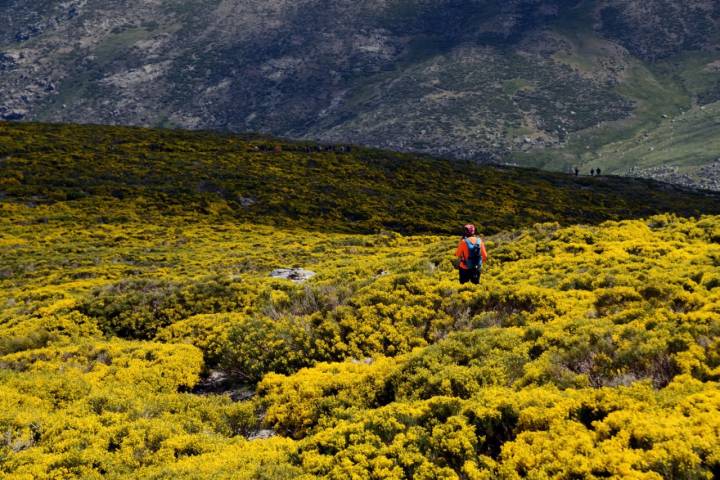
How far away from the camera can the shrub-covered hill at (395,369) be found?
6871 millimetres

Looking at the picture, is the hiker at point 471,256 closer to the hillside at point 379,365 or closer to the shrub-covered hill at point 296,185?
the hillside at point 379,365

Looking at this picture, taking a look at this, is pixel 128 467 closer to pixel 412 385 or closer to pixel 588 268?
pixel 412 385

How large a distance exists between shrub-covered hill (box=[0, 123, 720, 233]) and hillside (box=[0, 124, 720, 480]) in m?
18.2

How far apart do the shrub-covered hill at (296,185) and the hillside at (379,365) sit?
59.6ft

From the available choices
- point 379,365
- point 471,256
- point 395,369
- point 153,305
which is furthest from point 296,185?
point 395,369

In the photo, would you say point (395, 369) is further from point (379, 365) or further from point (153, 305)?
point (153, 305)

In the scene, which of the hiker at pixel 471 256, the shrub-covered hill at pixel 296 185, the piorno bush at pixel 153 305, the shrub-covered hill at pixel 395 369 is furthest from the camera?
the shrub-covered hill at pixel 296 185

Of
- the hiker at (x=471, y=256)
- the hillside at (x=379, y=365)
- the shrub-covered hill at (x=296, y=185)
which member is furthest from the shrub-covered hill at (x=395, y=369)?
the shrub-covered hill at (x=296, y=185)

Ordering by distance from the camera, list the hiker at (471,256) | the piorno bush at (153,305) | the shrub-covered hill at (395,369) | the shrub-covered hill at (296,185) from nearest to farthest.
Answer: the shrub-covered hill at (395,369) → the hiker at (471,256) → the piorno bush at (153,305) → the shrub-covered hill at (296,185)

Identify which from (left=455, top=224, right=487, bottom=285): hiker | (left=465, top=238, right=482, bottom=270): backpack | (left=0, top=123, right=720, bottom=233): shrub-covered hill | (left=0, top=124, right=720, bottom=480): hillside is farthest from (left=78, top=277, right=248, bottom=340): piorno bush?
(left=0, top=123, right=720, bottom=233): shrub-covered hill

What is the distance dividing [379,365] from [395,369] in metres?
0.75

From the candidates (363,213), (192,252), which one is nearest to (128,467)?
(192,252)

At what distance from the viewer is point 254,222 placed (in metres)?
42.6

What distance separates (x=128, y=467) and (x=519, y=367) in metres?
7.18
